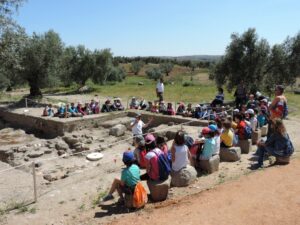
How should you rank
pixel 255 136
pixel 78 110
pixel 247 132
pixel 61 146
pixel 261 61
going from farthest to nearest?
pixel 261 61
pixel 78 110
pixel 61 146
pixel 255 136
pixel 247 132

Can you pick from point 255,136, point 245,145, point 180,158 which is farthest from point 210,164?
point 255,136

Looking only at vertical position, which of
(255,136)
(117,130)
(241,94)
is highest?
(241,94)

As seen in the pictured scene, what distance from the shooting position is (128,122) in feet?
64.2

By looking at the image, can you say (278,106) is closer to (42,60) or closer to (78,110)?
(78,110)

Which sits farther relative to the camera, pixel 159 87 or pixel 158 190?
pixel 159 87

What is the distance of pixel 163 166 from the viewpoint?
308 inches

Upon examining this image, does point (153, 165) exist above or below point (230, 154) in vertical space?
above

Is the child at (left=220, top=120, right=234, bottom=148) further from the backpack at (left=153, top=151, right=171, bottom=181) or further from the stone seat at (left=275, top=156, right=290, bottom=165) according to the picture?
the backpack at (left=153, top=151, right=171, bottom=181)

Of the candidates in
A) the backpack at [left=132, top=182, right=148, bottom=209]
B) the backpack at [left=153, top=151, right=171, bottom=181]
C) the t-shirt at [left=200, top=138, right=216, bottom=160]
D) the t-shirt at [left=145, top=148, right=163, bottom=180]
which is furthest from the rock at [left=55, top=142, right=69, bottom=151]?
the backpack at [left=132, top=182, right=148, bottom=209]

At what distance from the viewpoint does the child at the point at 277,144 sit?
30.9ft

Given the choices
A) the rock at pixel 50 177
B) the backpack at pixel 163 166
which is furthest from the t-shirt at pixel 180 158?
the rock at pixel 50 177

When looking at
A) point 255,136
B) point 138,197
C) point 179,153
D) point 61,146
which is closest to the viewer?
point 138,197

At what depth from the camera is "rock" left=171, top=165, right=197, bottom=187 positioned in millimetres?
8539

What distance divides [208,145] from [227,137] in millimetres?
1320
